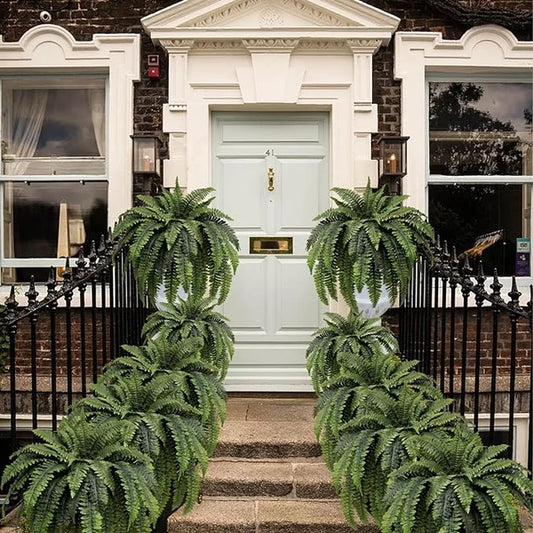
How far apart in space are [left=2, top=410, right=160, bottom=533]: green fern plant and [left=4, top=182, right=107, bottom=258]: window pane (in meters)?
3.26

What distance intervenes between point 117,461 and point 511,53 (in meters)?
4.95

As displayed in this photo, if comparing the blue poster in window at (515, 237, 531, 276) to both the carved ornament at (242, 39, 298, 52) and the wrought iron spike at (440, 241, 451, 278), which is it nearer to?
the wrought iron spike at (440, 241, 451, 278)

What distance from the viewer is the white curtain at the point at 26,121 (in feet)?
19.9

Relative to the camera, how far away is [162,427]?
10.4 ft

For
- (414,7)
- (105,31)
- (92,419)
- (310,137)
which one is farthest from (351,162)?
(92,419)

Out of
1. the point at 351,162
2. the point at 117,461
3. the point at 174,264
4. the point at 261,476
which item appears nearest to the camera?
the point at 117,461

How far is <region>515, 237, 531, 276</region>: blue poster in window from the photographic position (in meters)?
6.08

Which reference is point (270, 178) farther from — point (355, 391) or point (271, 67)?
point (355, 391)

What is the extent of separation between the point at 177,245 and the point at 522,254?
3337 mm

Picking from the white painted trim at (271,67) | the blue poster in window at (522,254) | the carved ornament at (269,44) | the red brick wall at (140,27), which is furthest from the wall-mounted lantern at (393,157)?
the blue poster in window at (522,254)

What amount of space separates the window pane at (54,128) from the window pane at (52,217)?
0.16 meters

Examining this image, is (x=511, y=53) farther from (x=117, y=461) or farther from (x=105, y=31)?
(x=117, y=461)

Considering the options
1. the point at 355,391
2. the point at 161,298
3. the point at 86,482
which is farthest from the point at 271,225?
the point at 86,482

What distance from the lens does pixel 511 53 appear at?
19.2 ft
